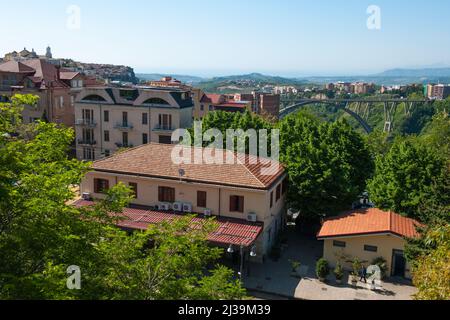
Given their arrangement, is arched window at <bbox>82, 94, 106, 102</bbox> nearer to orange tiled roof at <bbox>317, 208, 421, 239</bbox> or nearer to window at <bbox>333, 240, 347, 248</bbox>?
orange tiled roof at <bbox>317, 208, 421, 239</bbox>

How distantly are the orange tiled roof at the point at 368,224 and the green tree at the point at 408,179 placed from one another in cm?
83

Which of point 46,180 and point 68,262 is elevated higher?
point 46,180

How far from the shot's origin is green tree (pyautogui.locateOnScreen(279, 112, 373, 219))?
31.3 metres

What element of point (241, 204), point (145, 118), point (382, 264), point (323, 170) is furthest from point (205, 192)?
point (145, 118)

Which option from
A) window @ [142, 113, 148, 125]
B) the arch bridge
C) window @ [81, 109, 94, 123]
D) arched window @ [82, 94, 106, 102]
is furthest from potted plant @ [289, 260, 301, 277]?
the arch bridge

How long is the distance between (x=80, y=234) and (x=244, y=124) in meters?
28.9

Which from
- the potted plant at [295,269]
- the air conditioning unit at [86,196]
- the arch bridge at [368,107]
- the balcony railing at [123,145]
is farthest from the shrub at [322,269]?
the arch bridge at [368,107]

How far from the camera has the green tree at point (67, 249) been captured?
1124 cm

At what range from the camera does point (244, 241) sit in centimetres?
2631

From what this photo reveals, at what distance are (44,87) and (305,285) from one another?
149ft

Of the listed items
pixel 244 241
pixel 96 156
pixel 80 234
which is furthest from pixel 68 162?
pixel 96 156

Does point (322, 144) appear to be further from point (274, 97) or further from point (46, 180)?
point (274, 97)

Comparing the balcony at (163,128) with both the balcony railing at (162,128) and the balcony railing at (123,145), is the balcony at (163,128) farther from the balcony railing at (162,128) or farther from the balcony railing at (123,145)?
the balcony railing at (123,145)
